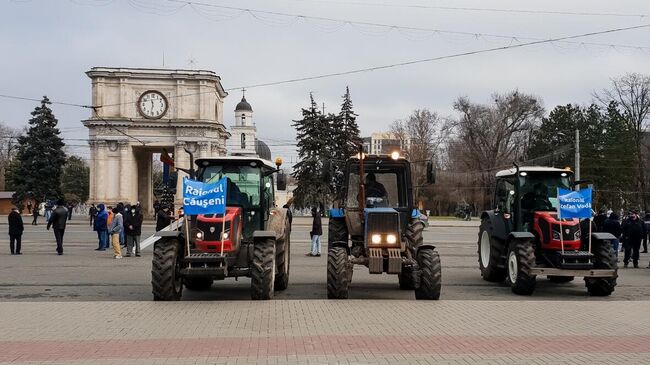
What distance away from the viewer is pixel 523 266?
45.3 feet

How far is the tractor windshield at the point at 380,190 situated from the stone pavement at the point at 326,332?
7.78 ft

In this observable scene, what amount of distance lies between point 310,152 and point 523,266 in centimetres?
6342

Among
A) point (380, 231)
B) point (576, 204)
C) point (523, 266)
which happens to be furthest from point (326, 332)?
point (576, 204)

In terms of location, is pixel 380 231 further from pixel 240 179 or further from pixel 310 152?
pixel 310 152

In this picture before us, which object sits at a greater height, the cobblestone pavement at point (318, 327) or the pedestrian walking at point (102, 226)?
the pedestrian walking at point (102, 226)

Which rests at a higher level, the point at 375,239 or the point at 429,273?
the point at 375,239

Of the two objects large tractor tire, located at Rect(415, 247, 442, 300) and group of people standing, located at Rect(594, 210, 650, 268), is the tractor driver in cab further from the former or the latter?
group of people standing, located at Rect(594, 210, 650, 268)

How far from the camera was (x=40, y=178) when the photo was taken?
3081 inches

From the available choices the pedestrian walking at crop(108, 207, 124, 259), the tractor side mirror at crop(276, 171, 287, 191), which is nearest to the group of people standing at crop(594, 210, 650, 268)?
the tractor side mirror at crop(276, 171, 287, 191)

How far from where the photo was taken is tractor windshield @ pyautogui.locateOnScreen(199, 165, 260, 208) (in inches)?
528

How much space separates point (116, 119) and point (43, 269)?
185ft

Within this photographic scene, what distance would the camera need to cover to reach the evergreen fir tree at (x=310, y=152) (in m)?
75.6

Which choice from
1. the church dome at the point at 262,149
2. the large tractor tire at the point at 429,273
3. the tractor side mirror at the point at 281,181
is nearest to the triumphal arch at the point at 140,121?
the church dome at the point at 262,149

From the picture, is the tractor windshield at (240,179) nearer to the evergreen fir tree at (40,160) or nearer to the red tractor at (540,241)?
the red tractor at (540,241)
